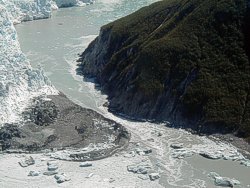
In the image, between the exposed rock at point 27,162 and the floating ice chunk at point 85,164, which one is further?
the floating ice chunk at point 85,164

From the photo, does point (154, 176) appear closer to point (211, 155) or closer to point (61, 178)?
point (211, 155)

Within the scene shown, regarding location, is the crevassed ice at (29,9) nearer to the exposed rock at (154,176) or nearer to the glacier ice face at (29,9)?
the glacier ice face at (29,9)

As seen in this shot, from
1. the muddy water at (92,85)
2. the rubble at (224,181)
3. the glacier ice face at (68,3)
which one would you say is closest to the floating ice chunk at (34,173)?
the muddy water at (92,85)

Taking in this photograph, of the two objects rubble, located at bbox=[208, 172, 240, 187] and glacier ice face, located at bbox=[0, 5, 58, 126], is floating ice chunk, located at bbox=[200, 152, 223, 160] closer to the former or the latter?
rubble, located at bbox=[208, 172, 240, 187]

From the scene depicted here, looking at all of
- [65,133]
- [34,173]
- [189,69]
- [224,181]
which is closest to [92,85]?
[189,69]

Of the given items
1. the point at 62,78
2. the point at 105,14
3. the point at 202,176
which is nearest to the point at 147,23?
the point at 62,78

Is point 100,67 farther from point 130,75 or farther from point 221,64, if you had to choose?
point 221,64
